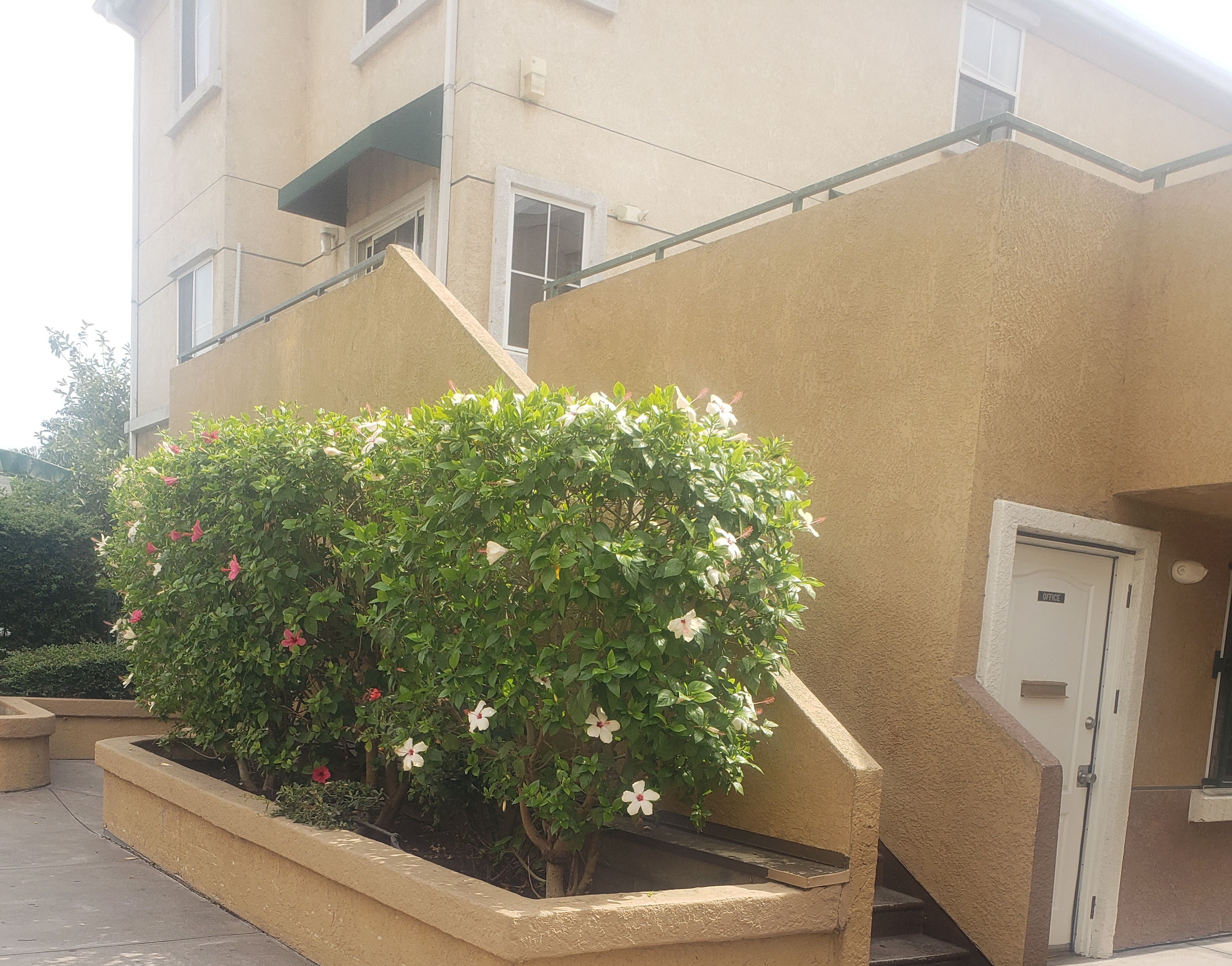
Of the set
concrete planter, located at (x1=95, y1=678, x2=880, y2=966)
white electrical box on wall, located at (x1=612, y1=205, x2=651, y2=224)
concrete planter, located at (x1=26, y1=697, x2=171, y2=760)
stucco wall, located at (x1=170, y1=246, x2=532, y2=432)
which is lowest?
concrete planter, located at (x1=26, y1=697, x2=171, y2=760)

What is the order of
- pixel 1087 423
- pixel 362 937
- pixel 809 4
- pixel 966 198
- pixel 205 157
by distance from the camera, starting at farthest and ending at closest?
pixel 205 157, pixel 809 4, pixel 1087 423, pixel 966 198, pixel 362 937

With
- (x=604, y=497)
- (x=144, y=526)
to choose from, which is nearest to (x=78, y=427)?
(x=144, y=526)

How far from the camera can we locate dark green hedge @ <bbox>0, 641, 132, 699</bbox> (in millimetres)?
10664

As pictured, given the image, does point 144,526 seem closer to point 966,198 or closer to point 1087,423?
point 966,198

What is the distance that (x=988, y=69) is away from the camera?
494 inches

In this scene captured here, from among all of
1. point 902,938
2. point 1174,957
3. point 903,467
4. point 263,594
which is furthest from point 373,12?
point 1174,957

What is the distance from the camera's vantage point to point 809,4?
11.2m

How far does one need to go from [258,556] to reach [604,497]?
2.41 metres

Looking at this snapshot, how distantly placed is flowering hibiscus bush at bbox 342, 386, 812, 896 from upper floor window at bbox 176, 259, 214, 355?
8.74 metres

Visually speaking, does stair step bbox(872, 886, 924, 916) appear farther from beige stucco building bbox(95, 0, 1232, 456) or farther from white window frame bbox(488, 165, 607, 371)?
beige stucco building bbox(95, 0, 1232, 456)

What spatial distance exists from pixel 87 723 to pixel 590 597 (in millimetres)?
8111

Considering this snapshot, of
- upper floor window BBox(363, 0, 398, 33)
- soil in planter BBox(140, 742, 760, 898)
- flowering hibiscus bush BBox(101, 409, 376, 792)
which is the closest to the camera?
soil in planter BBox(140, 742, 760, 898)

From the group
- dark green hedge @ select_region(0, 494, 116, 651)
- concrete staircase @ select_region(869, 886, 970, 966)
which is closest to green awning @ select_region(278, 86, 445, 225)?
dark green hedge @ select_region(0, 494, 116, 651)

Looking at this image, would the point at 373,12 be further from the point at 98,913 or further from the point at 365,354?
the point at 98,913
